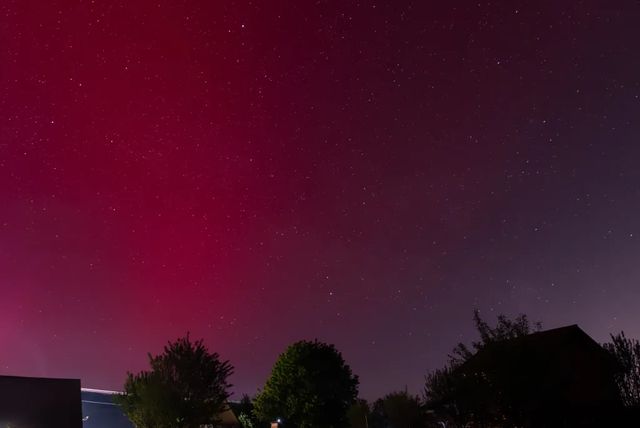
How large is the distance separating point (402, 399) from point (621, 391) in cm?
5167

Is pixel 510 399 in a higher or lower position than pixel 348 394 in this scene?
lower

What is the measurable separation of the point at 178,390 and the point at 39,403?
908cm

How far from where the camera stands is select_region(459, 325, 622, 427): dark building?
2430cm

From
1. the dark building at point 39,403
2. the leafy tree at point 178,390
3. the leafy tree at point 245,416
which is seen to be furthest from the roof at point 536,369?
the leafy tree at point 245,416

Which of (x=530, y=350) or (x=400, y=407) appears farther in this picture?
(x=400, y=407)

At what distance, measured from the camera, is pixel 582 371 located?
30156 millimetres

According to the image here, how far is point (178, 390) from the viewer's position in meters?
38.9

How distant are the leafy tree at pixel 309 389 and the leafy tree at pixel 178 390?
42.5 ft

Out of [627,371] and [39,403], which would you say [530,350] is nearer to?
[627,371]

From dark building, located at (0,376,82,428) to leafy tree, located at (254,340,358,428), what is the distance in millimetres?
20105

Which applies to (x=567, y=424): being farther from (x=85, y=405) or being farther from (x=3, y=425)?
(x=85, y=405)

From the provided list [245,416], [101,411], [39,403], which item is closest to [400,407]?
[245,416]

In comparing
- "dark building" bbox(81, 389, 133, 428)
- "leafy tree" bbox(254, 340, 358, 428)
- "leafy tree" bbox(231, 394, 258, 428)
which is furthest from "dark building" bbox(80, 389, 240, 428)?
"leafy tree" bbox(231, 394, 258, 428)

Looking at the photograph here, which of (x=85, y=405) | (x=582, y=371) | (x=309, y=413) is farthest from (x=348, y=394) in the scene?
(x=582, y=371)
